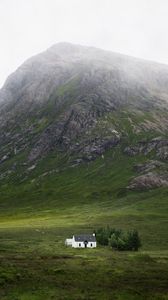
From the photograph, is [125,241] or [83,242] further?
[83,242]

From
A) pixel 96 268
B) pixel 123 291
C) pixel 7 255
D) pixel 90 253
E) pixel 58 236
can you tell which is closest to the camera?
pixel 123 291

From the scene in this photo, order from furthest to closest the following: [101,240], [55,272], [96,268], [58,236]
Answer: [58,236], [101,240], [96,268], [55,272]

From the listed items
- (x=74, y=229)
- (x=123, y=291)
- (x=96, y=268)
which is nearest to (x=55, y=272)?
(x=96, y=268)

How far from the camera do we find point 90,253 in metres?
118

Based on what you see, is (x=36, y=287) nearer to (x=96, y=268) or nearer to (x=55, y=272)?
(x=55, y=272)

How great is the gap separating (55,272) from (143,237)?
74.8m

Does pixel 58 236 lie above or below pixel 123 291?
below

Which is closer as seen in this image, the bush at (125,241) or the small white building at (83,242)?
the bush at (125,241)

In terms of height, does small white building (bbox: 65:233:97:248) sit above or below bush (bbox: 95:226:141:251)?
below

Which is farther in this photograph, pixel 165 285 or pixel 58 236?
pixel 58 236

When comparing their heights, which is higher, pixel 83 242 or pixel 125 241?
pixel 125 241

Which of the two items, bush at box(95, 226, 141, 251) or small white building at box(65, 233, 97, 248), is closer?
bush at box(95, 226, 141, 251)

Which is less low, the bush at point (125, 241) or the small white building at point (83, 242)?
the bush at point (125, 241)

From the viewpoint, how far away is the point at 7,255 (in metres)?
104
